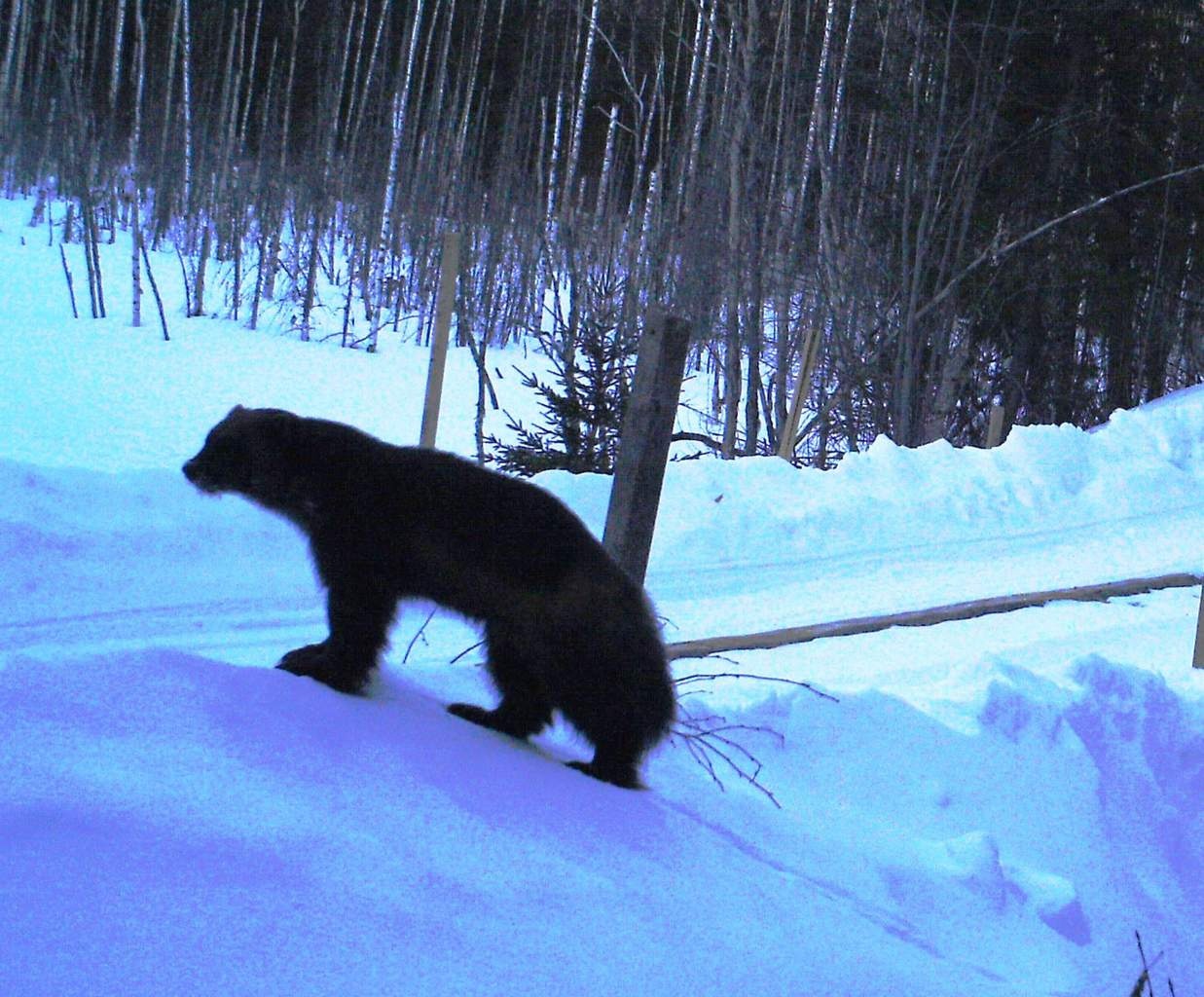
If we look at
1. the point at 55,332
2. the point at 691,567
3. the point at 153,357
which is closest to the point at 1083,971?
the point at 691,567

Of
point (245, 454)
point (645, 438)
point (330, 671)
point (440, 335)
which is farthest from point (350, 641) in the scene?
point (440, 335)

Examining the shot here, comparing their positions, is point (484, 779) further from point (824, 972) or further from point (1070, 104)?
point (1070, 104)

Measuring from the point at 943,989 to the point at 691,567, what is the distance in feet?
20.1

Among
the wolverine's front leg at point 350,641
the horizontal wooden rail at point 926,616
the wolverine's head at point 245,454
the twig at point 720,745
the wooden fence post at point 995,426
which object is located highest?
the wolverine's head at point 245,454

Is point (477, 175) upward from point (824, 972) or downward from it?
upward

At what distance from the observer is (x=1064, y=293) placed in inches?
757

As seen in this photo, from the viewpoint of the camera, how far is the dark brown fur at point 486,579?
348 cm

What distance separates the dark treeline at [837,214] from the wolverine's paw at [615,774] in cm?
917

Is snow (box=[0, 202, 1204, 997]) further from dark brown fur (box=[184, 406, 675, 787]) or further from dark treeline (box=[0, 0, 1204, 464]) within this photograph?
dark treeline (box=[0, 0, 1204, 464])

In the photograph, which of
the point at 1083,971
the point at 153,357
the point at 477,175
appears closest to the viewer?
the point at 1083,971

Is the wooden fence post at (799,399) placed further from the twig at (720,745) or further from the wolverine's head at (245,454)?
the wolverine's head at (245,454)

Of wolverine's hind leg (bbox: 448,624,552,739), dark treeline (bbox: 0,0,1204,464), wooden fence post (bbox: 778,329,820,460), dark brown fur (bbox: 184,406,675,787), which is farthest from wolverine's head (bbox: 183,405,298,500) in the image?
wooden fence post (bbox: 778,329,820,460)

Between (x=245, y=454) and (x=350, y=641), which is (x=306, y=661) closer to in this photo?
(x=350, y=641)

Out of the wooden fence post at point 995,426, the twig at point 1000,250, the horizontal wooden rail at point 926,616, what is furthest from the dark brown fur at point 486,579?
the twig at point 1000,250
